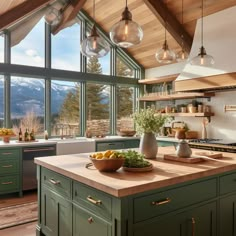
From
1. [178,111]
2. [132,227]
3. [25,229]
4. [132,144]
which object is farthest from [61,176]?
[178,111]

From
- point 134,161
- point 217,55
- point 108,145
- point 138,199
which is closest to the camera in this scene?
point 138,199

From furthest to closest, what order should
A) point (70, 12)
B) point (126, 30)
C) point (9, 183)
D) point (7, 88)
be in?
point (70, 12) → point (7, 88) → point (9, 183) → point (126, 30)

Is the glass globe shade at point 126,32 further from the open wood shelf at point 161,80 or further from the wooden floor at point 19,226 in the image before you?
the open wood shelf at point 161,80

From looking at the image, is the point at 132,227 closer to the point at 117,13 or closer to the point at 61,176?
the point at 61,176

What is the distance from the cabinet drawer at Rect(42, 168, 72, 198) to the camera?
7.04 ft

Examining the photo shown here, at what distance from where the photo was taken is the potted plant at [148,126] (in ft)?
8.27

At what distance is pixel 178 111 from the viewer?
5.92m

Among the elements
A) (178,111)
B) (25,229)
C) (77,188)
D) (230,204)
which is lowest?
(25,229)

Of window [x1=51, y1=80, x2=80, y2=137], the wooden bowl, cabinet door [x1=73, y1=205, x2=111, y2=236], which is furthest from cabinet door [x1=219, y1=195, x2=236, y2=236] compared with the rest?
window [x1=51, y1=80, x2=80, y2=137]

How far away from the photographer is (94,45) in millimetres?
2648

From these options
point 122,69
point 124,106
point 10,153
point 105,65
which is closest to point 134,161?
point 10,153

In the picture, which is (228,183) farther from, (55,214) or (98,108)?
(98,108)

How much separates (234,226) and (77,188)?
1547 mm

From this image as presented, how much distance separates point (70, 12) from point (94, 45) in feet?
9.95
